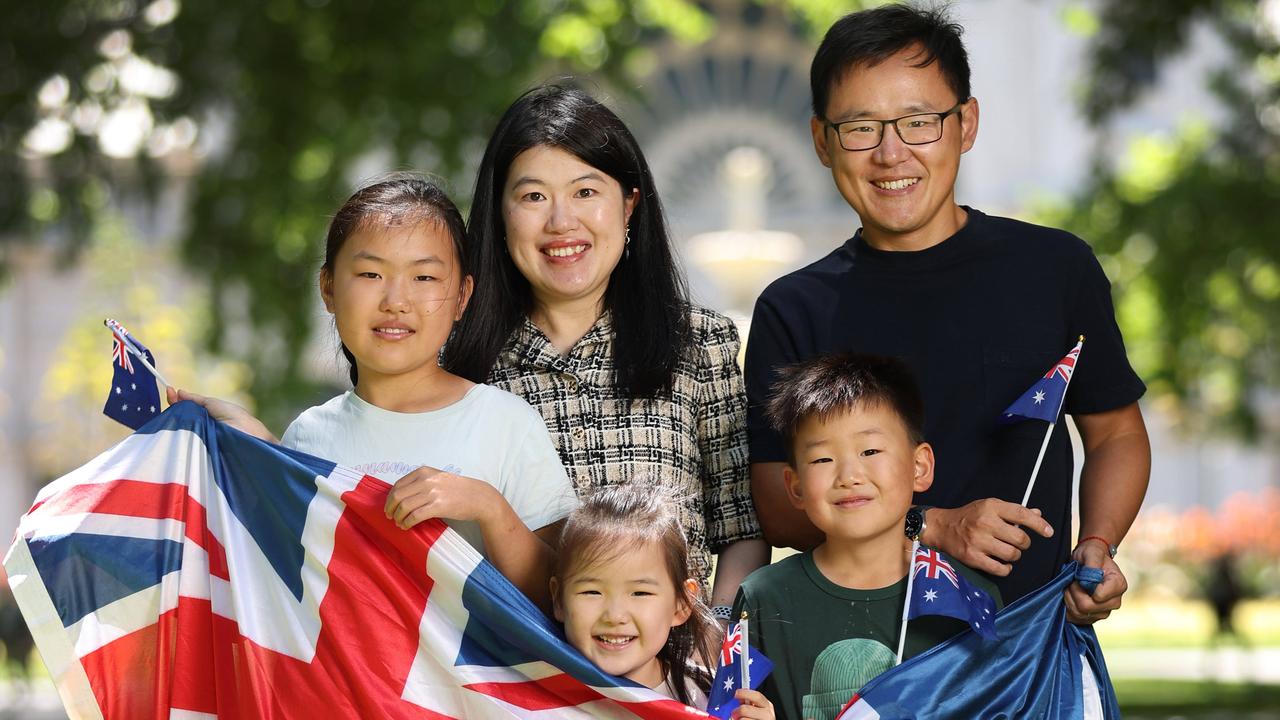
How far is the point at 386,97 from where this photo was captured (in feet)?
38.5

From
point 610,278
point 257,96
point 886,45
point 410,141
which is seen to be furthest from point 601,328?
point 257,96

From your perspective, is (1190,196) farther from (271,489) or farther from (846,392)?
(271,489)

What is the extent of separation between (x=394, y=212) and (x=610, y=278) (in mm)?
601

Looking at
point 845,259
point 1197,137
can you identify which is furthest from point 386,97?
point 845,259

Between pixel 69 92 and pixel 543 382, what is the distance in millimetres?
8415

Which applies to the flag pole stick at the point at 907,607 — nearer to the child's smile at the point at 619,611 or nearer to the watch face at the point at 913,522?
the watch face at the point at 913,522

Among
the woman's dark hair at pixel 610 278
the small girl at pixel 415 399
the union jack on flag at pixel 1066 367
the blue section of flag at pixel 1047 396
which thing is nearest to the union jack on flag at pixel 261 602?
the small girl at pixel 415 399

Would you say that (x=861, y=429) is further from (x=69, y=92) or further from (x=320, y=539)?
(x=69, y=92)

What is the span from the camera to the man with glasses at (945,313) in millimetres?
3607

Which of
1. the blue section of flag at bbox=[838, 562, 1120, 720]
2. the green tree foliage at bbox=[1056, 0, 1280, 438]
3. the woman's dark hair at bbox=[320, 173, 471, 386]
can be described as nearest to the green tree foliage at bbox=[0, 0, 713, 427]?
the green tree foliage at bbox=[1056, 0, 1280, 438]

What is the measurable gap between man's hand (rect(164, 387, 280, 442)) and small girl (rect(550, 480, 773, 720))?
0.71m

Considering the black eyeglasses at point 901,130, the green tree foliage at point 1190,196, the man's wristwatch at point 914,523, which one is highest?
the green tree foliage at point 1190,196

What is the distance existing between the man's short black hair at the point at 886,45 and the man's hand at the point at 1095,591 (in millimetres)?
1093

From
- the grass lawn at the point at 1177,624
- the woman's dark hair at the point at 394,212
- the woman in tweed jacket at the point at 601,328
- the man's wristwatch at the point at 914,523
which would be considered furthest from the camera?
the grass lawn at the point at 1177,624
